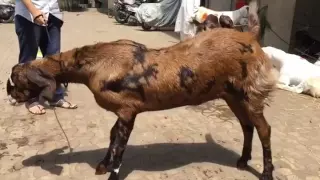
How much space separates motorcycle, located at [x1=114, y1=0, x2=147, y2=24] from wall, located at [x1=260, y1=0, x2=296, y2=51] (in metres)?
6.81

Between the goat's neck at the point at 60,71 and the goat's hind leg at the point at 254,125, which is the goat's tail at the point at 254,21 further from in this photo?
the goat's neck at the point at 60,71

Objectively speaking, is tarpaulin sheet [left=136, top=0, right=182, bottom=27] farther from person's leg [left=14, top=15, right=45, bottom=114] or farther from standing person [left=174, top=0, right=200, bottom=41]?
person's leg [left=14, top=15, right=45, bottom=114]

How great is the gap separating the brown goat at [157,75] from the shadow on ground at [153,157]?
582mm

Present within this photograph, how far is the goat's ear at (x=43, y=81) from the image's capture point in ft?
11.1

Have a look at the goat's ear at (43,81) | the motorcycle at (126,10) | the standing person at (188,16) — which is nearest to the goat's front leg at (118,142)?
the goat's ear at (43,81)

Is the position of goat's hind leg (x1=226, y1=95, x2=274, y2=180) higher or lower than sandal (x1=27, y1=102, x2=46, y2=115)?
higher

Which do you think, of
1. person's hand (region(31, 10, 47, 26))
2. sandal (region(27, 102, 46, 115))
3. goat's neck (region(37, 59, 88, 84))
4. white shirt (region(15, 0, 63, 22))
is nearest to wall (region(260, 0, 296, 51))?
white shirt (region(15, 0, 63, 22))

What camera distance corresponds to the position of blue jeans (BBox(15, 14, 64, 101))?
5.10 metres

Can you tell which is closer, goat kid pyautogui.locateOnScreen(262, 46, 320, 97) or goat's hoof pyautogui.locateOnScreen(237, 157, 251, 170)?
goat's hoof pyautogui.locateOnScreen(237, 157, 251, 170)

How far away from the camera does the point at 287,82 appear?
23.0ft

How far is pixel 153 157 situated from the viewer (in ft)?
14.0

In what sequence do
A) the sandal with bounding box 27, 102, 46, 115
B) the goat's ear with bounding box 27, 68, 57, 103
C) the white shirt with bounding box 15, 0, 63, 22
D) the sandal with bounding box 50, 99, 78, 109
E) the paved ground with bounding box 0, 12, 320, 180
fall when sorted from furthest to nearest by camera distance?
1. the sandal with bounding box 50, 99, 78, 109
2. the sandal with bounding box 27, 102, 46, 115
3. the white shirt with bounding box 15, 0, 63, 22
4. the paved ground with bounding box 0, 12, 320, 180
5. the goat's ear with bounding box 27, 68, 57, 103

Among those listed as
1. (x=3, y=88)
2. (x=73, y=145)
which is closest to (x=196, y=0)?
(x=3, y=88)

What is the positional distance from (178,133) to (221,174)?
1102 millimetres
